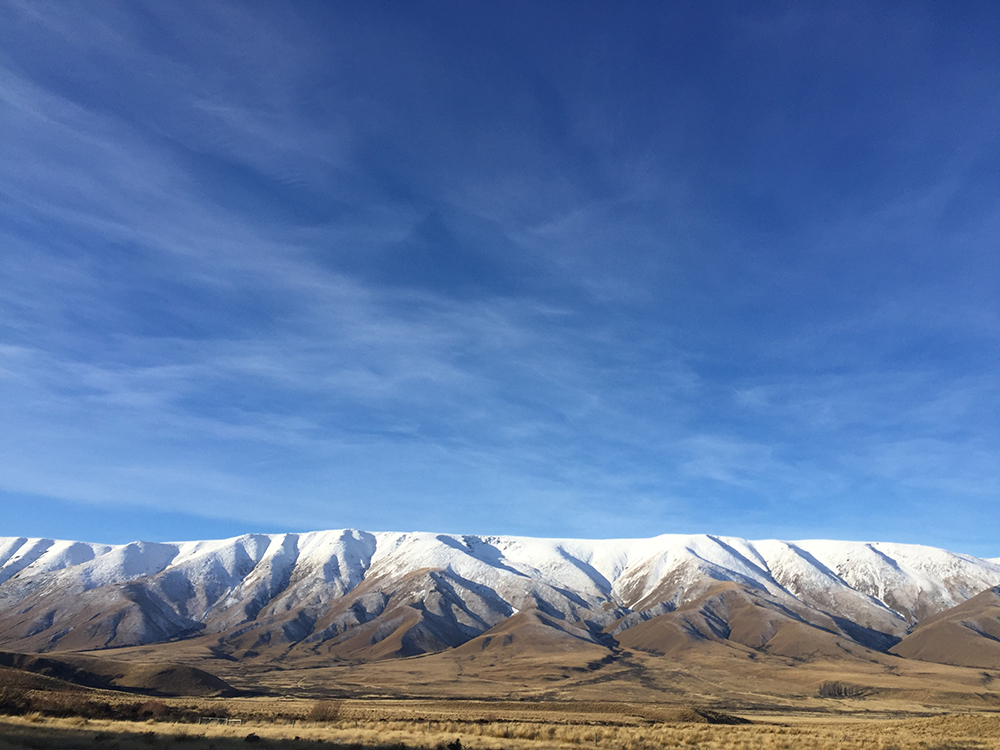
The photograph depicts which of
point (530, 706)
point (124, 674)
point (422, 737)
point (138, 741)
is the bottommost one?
point (124, 674)

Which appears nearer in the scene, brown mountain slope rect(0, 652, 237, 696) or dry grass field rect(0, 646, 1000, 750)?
dry grass field rect(0, 646, 1000, 750)

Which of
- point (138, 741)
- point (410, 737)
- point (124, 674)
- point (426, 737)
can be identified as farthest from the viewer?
point (124, 674)

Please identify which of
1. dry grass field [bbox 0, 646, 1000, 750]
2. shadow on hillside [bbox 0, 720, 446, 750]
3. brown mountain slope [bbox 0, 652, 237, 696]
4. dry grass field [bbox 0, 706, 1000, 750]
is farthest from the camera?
brown mountain slope [bbox 0, 652, 237, 696]

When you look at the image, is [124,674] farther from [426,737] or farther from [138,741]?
[426,737]

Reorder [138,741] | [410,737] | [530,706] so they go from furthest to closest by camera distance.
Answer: [530,706]
[410,737]
[138,741]

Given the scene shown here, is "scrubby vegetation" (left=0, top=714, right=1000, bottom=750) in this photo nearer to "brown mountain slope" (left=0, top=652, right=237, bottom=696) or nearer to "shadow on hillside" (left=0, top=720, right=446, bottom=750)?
"shadow on hillside" (left=0, top=720, right=446, bottom=750)

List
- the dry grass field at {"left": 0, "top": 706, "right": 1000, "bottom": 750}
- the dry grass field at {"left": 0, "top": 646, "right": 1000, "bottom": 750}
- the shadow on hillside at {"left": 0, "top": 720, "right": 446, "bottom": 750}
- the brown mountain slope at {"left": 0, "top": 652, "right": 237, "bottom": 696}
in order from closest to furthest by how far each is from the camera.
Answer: the shadow on hillside at {"left": 0, "top": 720, "right": 446, "bottom": 750}
the dry grass field at {"left": 0, "top": 706, "right": 1000, "bottom": 750}
the dry grass field at {"left": 0, "top": 646, "right": 1000, "bottom": 750}
the brown mountain slope at {"left": 0, "top": 652, "right": 237, "bottom": 696}

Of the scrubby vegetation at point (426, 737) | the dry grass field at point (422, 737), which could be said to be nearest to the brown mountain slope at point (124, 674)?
the dry grass field at point (422, 737)

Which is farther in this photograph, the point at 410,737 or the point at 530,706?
the point at 530,706

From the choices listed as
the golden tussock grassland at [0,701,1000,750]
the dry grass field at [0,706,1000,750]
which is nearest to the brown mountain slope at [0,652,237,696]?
the golden tussock grassland at [0,701,1000,750]

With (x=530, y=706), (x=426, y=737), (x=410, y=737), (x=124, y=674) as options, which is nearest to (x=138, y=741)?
(x=410, y=737)

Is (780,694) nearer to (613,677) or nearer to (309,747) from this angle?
(613,677)

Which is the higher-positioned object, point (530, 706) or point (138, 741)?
point (138, 741)

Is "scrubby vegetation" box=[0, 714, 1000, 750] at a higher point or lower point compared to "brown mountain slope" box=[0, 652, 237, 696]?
higher
